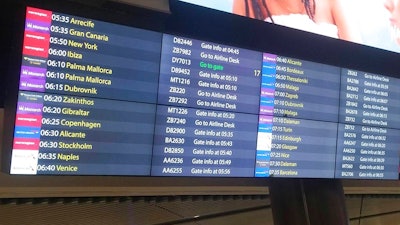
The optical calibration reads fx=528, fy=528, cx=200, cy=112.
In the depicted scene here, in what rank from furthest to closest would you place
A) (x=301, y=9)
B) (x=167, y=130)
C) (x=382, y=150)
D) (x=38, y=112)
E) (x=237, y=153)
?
(x=301, y=9), (x=382, y=150), (x=237, y=153), (x=167, y=130), (x=38, y=112)

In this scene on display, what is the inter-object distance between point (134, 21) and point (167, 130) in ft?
1.32

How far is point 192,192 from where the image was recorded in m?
2.61

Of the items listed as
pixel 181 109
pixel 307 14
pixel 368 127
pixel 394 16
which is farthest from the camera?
pixel 394 16

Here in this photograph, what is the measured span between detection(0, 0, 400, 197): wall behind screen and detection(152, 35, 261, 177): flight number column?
0.06 metres

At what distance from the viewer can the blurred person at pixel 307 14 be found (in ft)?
8.29

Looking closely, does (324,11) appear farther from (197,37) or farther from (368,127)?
(197,37)

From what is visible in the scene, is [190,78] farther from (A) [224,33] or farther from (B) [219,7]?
(B) [219,7]

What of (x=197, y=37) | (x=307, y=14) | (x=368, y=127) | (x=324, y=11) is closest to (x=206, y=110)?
(x=197, y=37)

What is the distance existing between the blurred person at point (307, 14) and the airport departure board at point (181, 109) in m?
0.39

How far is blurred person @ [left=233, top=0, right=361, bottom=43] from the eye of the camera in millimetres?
2526

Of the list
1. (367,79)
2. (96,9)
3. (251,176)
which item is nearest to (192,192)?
(251,176)

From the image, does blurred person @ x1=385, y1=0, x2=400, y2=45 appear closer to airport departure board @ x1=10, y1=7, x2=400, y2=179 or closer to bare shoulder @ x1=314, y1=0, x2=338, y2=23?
bare shoulder @ x1=314, y1=0, x2=338, y2=23

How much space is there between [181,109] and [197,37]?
0.28 metres

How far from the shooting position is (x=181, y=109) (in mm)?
1936
